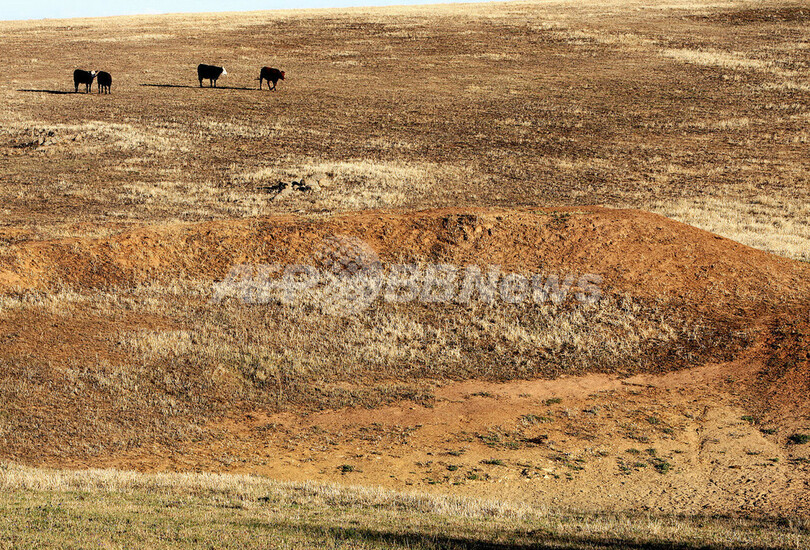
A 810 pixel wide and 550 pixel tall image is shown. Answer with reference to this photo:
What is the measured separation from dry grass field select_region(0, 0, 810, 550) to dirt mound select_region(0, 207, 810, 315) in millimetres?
71

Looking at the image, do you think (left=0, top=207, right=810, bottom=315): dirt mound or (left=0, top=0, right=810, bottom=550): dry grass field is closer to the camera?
(left=0, top=0, right=810, bottom=550): dry grass field

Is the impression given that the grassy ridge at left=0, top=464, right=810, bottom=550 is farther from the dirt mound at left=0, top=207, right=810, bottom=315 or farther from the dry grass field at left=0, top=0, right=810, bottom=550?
the dirt mound at left=0, top=207, right=810, bottom=315

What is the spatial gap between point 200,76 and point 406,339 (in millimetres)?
35092

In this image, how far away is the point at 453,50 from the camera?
185 feet

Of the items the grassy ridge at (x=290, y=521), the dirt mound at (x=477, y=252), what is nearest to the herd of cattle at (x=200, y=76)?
the dirt mound at (x=477, y=252)

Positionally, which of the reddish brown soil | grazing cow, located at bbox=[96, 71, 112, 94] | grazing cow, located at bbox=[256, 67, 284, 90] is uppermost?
grazing cow, located at bbox=[256, 67, 284, 90]

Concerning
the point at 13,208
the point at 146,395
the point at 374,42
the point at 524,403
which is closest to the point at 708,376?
the point at 524,403

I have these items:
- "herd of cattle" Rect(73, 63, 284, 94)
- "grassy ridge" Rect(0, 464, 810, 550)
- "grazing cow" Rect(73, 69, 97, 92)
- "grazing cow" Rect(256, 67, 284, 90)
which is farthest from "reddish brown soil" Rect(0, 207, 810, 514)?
"grazing cow" Rect(73, 69, 97, 92)

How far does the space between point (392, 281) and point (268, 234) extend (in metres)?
3.48

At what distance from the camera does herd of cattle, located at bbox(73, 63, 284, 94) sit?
44.0 m

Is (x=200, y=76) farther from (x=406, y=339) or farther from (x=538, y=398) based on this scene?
(x=538, y=398)

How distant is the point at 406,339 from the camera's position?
A: 619 inches

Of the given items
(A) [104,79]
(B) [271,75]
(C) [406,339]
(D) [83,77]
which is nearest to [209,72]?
(B) [271,75]

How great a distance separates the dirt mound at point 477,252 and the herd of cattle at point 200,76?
92.5 ft
